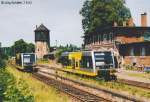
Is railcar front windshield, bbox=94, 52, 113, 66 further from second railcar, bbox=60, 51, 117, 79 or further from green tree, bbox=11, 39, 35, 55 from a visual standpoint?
green tree, bbox=11, 39, 35, 55

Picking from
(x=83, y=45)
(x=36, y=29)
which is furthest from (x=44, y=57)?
(x=83, y=45)

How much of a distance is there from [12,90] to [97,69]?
18.7 m

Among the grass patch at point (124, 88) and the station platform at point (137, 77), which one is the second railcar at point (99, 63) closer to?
the grass patch at point (124, 88)

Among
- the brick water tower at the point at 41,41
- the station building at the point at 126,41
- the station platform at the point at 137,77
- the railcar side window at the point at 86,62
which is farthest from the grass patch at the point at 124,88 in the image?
the brick water tower at the point at 41,41

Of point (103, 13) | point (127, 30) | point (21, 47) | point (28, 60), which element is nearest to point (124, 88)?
point (28, 60)

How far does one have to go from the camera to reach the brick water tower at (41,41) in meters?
118

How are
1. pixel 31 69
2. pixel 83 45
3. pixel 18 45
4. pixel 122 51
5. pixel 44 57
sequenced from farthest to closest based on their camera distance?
1. pixel 18 45
2. pixel 44 57
3. pixel 83 45
4. pixel 122 51
5. pixel 31 69

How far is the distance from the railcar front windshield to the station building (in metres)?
20.7

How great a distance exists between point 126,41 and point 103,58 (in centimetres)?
3290

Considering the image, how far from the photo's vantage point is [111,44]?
221ft

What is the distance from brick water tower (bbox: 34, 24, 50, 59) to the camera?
388 ft

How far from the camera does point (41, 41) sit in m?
124

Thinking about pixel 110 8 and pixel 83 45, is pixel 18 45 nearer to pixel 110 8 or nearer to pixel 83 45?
pixel 83 45

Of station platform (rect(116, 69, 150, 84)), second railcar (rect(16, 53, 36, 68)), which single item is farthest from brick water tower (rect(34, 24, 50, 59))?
station platform (rect(116, 69, 150, 84))
